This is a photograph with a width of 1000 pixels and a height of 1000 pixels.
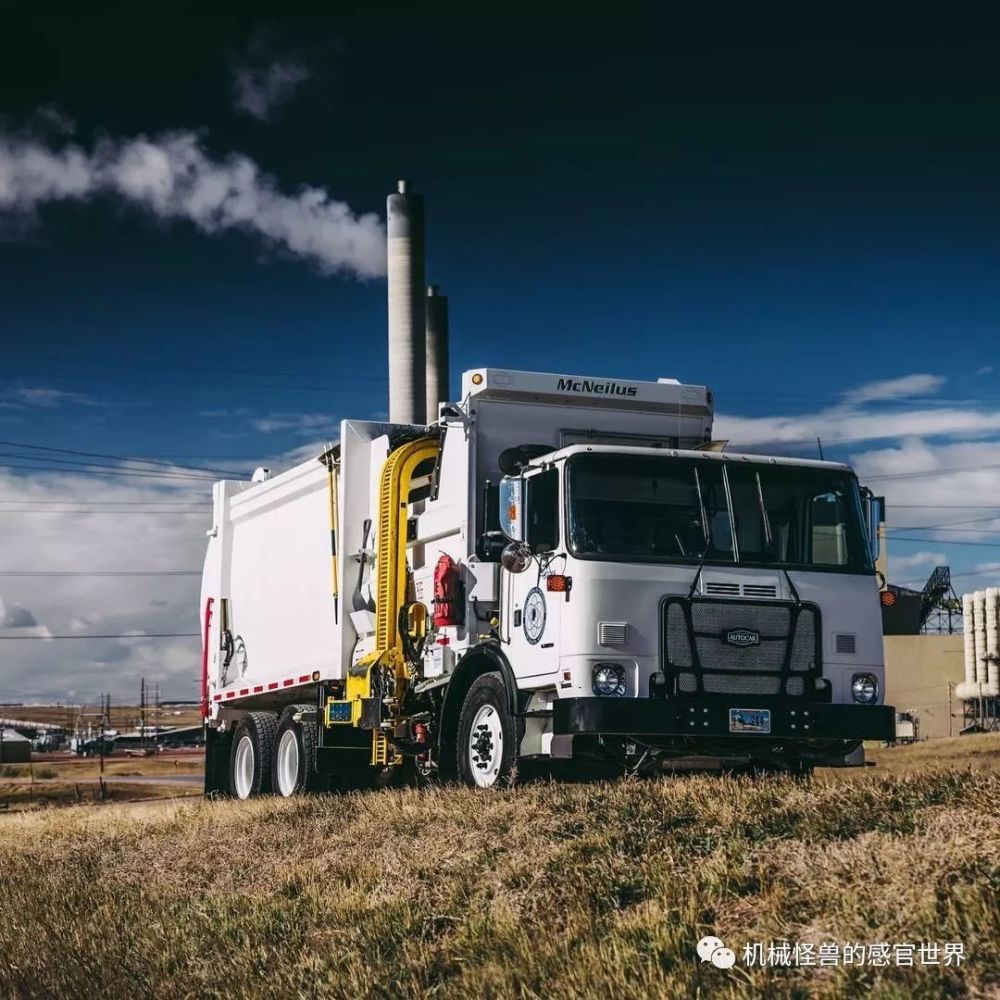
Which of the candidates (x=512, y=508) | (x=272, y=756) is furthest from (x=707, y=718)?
(x=272, y=756)

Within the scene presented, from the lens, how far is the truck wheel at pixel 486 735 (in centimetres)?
1286

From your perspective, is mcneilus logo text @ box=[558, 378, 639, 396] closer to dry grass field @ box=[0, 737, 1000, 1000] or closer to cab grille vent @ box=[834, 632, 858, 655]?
cab grille vent @ box=[834, 632, 858, 655]

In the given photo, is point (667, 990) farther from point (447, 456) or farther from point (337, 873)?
point (447, 456)

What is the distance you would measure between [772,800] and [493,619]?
187 inches

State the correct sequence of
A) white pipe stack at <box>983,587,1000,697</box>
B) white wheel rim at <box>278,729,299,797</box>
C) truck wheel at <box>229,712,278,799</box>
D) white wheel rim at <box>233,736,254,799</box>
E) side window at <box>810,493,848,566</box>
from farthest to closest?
white pipe stack at <box>983,587,1000,697</box>, white wheel rim at <box>233,736,254,799</box>, truck wheel at <box>229,712,278,799</box>, white wheel rim at <box>278,729,299,797</box>, side window at <box>810,493,848,566</box>

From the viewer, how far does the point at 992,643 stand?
65438 millimetres

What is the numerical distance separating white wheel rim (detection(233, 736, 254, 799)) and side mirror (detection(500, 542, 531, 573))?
25.0 ft

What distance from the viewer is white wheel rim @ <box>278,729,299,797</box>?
58.3ft

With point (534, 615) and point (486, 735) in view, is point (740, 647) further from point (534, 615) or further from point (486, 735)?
point (486, 735)

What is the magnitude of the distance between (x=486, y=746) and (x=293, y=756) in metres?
5.18

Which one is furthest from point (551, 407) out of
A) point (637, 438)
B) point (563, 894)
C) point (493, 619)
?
point (563, 894)

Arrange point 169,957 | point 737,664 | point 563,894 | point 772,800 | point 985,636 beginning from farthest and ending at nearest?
1. point 985,636
2. point 737,664
3. point 772,800
4. point 169,957
5. point 563,894

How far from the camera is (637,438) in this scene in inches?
589

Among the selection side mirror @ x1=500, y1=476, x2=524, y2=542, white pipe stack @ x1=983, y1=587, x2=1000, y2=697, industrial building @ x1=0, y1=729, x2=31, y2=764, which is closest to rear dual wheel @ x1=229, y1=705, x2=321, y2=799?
side mirror @ x1=500, y1=476, x2=524, y2=542
